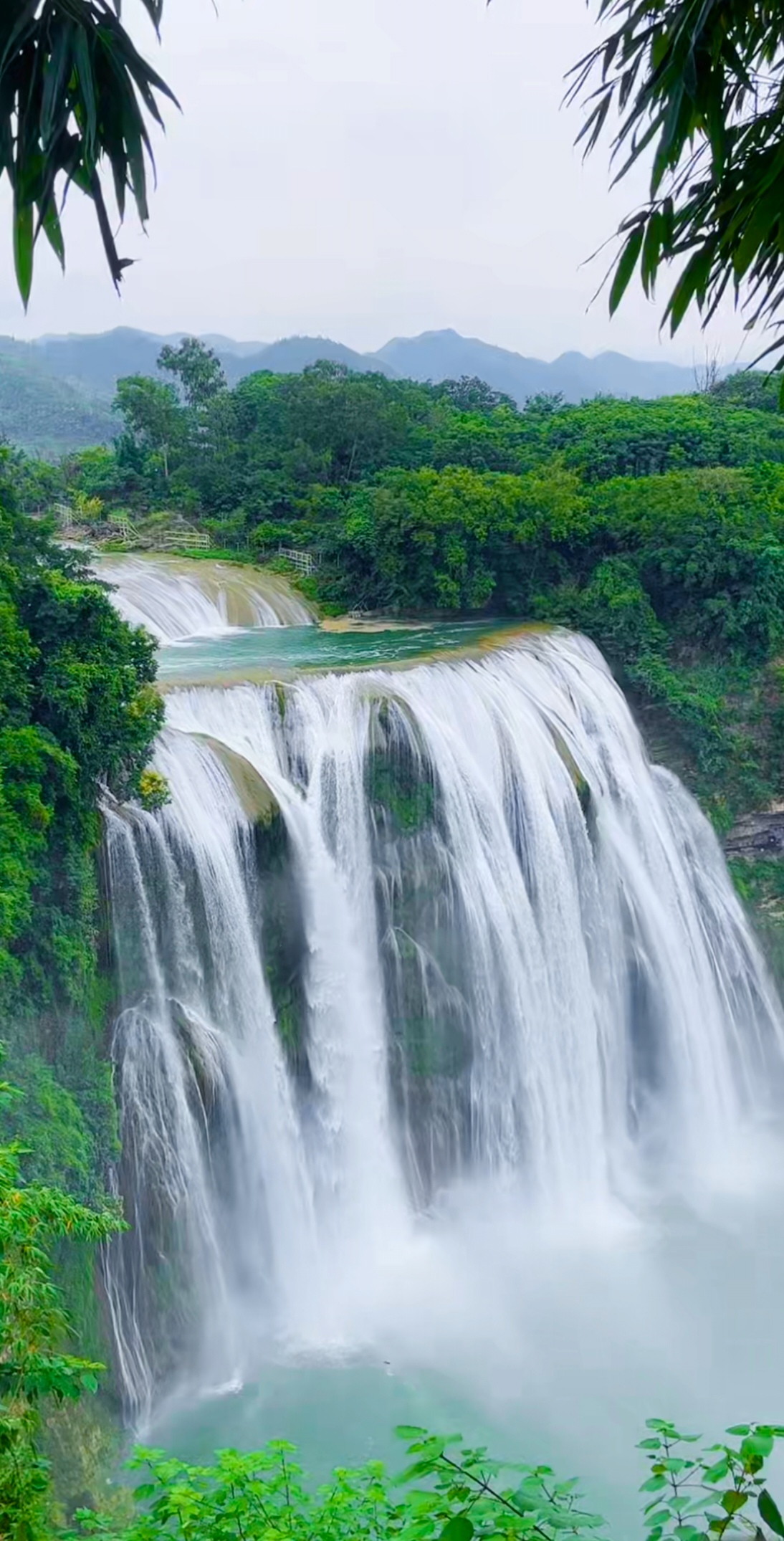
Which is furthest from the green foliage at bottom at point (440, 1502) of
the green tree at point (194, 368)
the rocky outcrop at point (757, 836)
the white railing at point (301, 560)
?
the green tree at point (194, 368)

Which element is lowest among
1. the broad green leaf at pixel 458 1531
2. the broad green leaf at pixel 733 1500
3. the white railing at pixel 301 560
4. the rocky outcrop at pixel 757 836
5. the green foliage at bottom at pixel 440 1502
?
the rocky outcrop at pixel 757 836

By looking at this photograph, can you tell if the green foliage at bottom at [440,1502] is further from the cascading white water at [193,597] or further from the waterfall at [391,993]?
the cascading white water at [193,597]

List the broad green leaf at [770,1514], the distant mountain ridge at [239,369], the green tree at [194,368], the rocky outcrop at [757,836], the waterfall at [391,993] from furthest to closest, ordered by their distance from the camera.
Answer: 1. the distant mountain ridge at [239,369]
2. the green tree at [194,368]
3. the rocky outcrop at [757,836]
4. the waterfall at [391,993]
5. the broad green leaf at [770,1514]

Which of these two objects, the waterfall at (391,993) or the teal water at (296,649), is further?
the teal water at (296,649)

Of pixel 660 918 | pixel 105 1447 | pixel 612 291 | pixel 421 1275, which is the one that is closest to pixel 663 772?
pixel 660 918

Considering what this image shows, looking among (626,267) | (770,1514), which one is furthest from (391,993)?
(770,1514)

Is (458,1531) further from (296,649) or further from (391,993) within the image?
(296,649)

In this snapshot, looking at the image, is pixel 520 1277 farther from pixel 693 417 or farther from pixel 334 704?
pixel 693 417
